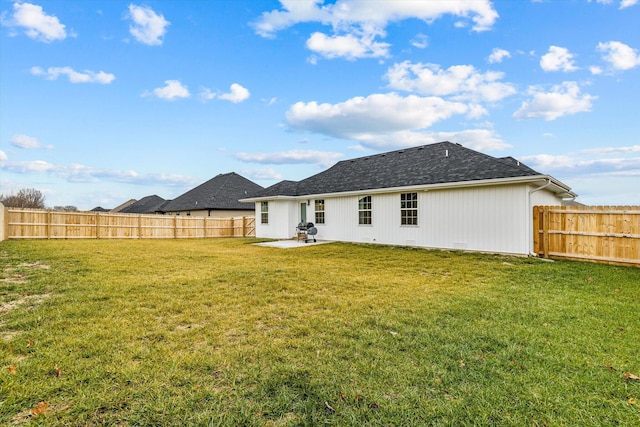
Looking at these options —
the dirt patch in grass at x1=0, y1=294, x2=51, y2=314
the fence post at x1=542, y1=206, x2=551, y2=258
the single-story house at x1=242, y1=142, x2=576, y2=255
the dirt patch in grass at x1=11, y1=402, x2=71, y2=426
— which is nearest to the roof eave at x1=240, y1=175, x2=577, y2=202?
the single-story house at x1=242, y1=142, x2=576, y2=255

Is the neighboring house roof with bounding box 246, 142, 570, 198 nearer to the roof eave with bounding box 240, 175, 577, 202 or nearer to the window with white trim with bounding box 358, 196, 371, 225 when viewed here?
the roof eave with bounding box 240, 175, 577, 202

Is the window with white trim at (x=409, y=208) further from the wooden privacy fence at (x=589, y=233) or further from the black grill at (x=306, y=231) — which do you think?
the black grill at (x=306, y=231)

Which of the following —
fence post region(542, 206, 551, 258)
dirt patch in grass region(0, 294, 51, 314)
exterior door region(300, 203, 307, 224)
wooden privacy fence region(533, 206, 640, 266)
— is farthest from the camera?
exterior door region(300, 203, 307, 224)

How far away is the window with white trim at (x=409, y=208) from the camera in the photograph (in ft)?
42.9

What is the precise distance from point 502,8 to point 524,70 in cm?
281

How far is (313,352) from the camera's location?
10.3 feet

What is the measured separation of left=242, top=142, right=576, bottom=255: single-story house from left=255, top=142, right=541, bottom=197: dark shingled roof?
0.11 ft

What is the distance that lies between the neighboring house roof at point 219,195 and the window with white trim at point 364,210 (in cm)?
1362

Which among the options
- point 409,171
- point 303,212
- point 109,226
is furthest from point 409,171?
point 109,226

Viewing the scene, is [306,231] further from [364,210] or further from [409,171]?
[409,171]

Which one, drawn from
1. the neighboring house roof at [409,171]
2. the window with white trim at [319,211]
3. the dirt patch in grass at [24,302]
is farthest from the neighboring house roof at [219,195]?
the dirt patch in grass at [24,302]

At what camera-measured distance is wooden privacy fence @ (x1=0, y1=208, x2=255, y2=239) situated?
15.5 metres

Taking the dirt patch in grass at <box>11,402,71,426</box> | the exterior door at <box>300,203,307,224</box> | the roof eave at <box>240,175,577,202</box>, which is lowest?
the dirt patch in grass at <box>11,402,71,426</box>

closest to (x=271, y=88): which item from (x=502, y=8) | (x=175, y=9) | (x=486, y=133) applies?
(x=175, y=9)
